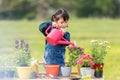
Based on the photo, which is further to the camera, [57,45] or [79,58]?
[57,45]

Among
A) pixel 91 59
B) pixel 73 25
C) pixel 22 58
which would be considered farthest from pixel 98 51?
pixel 73 25

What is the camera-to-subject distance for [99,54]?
5.83 m

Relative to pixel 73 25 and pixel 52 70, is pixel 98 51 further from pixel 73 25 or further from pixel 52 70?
pixel 73 25

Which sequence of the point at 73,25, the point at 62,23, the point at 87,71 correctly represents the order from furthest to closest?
the point at 73,25
the point at 62,23
the point at 87,71

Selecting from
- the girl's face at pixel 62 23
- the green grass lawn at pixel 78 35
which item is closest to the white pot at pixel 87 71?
the girl's face at pixel 62 23

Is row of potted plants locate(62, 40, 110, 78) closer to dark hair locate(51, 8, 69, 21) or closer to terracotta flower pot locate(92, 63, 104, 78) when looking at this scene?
terracotta flower pot locate(92, 63, 104, 78)

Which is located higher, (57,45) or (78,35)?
(78,35)

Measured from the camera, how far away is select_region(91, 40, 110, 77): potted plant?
226 inches

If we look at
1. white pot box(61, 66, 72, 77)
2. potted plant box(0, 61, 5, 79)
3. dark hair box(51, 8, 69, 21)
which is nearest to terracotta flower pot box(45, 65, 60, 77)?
white pot box(61, 66, 72, 77)

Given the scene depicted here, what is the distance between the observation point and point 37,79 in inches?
221

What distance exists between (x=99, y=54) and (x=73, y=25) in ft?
53.2

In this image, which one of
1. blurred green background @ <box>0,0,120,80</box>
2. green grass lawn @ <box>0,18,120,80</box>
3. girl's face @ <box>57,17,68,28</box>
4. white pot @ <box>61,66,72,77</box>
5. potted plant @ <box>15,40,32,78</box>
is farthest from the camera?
green grass lawn @ <box>0,18,120,80</box>

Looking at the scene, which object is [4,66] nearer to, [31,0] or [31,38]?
[31,38]

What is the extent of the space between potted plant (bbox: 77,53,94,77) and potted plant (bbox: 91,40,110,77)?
55 mm
